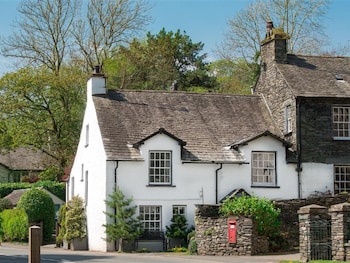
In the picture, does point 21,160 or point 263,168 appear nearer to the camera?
point 263,168

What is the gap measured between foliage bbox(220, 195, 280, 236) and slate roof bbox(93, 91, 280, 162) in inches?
198

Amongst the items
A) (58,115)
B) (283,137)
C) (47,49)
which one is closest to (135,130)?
(283,137)

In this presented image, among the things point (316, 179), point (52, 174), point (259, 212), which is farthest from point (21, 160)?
point (259, 212)

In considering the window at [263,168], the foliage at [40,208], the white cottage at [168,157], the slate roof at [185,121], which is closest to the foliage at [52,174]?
the foliage at [40,208]

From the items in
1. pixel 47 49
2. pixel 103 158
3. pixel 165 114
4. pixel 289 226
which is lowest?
pixel 289 226

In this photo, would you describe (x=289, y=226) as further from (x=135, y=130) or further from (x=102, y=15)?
(x=102, y=15)

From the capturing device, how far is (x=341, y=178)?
3956 centimetres

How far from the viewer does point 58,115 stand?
56.1 metres

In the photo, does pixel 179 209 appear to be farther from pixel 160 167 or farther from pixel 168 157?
pixel 168 157

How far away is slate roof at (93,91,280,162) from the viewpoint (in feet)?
125

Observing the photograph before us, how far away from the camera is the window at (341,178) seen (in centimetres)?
3928

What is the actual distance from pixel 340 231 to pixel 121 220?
1345 cm

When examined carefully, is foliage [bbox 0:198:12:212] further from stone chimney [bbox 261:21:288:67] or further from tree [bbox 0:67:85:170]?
stone chimney [bbox 261:21:288:67]

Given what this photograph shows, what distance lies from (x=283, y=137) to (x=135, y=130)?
26.8ft
